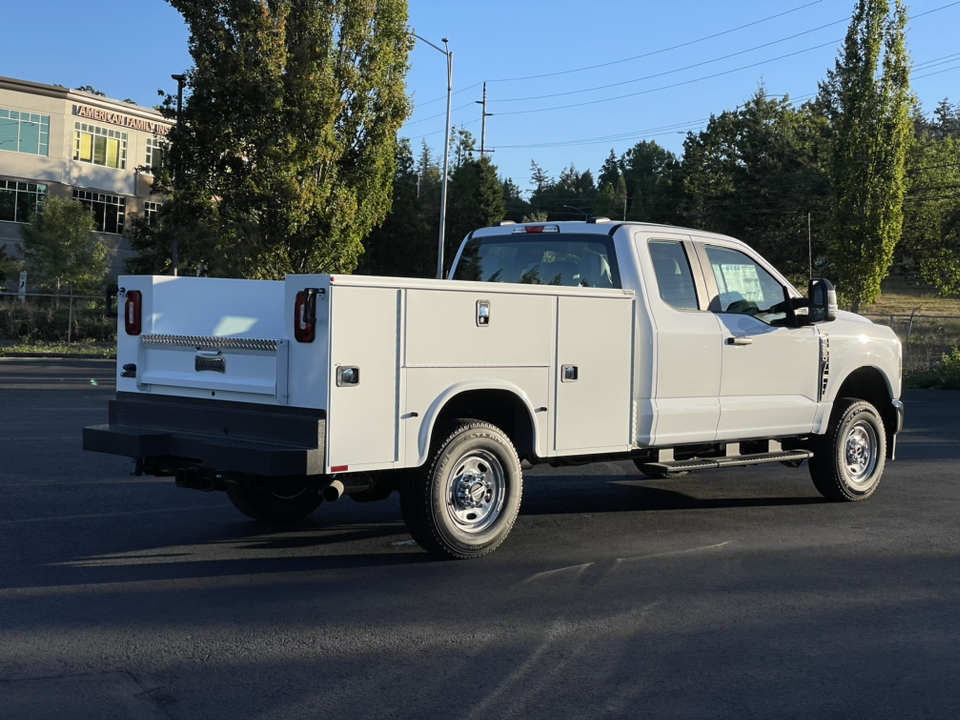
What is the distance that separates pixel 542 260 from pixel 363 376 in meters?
2.73

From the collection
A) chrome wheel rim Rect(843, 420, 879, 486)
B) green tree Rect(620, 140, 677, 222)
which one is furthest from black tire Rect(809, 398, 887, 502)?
green tree Rect(620, 140, 677, 222)

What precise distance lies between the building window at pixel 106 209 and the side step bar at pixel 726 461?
55048 millimetres

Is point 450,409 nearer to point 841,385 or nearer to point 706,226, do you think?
point 841,385

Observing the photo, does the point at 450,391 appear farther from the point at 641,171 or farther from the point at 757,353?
the point at 641,171

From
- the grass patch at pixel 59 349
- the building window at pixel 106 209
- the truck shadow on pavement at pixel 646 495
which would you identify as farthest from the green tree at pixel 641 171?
the truck shadow on pavement at pixel 646 495

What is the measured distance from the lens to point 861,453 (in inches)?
392

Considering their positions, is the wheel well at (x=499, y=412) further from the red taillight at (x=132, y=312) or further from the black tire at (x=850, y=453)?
the black tire at (x=850, y=453)

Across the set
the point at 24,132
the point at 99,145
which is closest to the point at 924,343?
the point at 24,132

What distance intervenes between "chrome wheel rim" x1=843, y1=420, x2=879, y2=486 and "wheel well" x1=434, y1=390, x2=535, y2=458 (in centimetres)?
368

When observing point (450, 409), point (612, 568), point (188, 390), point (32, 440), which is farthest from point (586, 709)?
point (32, 440)

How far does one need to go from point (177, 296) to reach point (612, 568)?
3335 millimetres

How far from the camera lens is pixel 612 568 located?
278 inches

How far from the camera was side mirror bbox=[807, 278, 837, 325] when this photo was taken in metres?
8.89

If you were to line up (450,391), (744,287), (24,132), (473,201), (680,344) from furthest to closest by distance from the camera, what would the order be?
(473,201) < (24,132) < (744,287) < (680,344) < (450,391)
